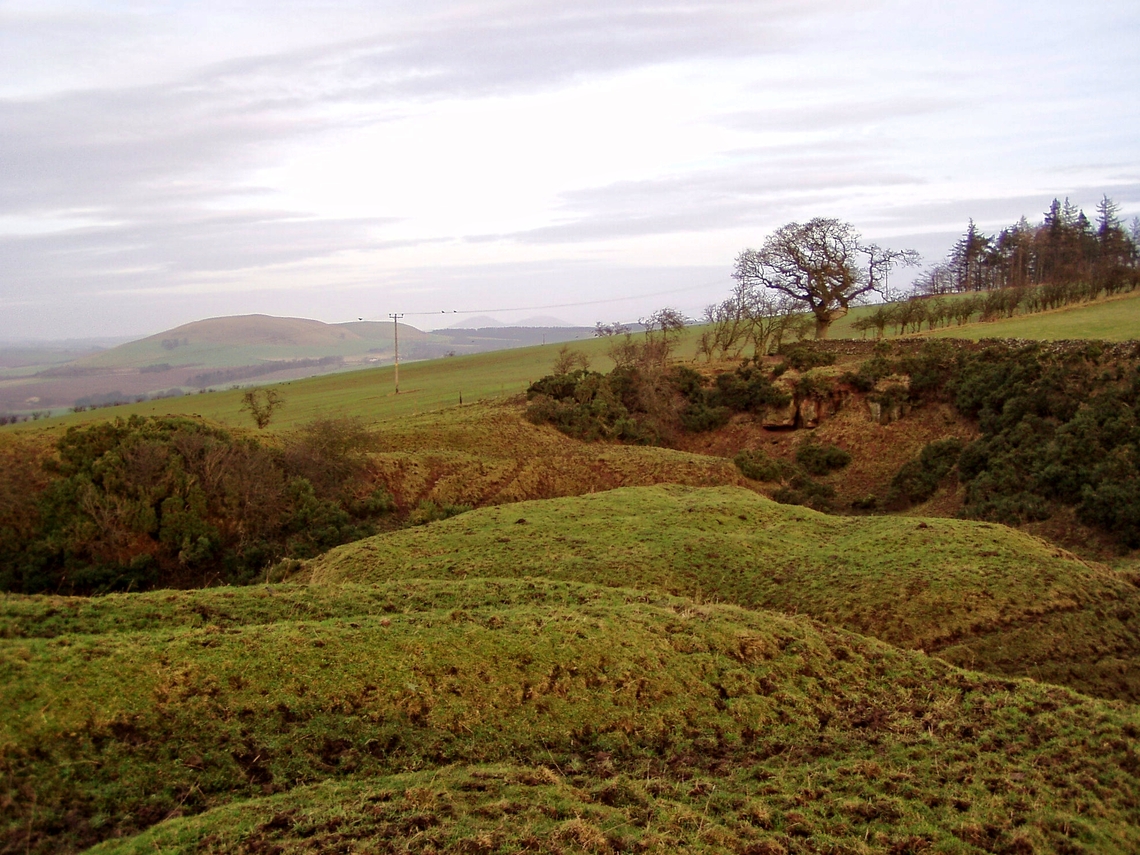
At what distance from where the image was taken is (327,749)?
7742 millimetres

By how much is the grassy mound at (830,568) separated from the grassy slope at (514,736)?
2.52 m

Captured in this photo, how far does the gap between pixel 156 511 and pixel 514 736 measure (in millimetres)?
15236

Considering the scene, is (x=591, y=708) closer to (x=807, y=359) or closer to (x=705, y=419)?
(x=705, y=419)

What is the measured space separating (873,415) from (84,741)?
32539mm

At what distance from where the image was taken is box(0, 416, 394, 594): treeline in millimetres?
18625

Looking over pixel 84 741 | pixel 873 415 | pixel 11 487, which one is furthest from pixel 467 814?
pixel 873 415

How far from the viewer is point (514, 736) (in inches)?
328

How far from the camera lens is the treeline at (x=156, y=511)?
18.6m

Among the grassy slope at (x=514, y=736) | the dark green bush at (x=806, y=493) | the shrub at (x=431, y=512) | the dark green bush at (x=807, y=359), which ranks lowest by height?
the dark green bush at (x=806, y=493)

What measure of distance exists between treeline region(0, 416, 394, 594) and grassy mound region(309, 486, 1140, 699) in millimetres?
4182

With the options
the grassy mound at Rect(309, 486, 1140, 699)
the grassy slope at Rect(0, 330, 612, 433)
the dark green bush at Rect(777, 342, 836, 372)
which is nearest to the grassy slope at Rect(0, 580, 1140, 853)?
the grassy mound at Rect(309, 486, 1140, 699)

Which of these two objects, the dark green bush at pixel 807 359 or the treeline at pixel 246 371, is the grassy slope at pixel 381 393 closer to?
the dark green bush at pixel 807 359

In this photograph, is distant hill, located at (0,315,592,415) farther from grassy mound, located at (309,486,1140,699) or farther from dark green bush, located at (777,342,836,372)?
grassy mound, located at (309,486,1140,699)

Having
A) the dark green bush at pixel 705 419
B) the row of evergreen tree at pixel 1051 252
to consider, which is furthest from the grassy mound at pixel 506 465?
the row of evergreen tree at pixel 1051 252
